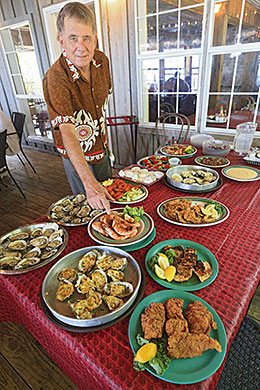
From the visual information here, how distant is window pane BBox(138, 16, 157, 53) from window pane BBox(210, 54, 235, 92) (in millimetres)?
857

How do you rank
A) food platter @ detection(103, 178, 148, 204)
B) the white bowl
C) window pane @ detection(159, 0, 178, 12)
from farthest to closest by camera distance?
window pane @ detection(159, 0, 178, 12), the white bowl, food platter @ detection(103, 178, 148, 204)

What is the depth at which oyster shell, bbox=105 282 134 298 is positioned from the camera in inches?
28.3

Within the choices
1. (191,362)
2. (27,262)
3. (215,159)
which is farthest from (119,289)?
(215,159)

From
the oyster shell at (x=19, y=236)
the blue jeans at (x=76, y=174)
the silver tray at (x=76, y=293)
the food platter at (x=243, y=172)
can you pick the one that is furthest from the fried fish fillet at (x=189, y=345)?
the blue jeans at (x=76, y=174)

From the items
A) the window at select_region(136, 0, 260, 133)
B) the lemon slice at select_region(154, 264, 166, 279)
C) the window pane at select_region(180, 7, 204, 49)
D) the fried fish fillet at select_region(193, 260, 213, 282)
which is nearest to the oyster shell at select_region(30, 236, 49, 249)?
the lemon slice at select_region(154, 264, 166, 279)

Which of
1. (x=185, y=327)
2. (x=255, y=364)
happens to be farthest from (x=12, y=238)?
(x=255, y=364)

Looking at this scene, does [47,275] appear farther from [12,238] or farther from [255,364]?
[255,364]

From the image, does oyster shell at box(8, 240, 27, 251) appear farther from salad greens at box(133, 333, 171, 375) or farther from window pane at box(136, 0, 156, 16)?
window pane at box(136, 0, 156, 16)

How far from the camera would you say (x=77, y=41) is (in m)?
1.21

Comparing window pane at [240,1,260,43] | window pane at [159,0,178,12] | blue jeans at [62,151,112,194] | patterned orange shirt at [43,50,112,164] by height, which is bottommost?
blue jeans at [62,151,112,194]

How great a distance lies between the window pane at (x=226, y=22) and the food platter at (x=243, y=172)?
1663 millimetres

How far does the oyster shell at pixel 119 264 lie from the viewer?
2.64 feet

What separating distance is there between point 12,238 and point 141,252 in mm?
551

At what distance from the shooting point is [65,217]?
3.75ft
